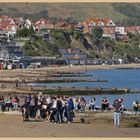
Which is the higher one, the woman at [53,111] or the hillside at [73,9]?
the hillside at [73,9]

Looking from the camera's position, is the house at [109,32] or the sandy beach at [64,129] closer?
the sandy beach at [64,129]

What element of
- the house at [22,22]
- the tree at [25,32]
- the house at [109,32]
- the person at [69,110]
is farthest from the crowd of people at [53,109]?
the tree at [25,32]

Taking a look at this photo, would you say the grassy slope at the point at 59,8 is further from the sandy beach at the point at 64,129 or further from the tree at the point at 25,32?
the sandy beach at the point at 64,129

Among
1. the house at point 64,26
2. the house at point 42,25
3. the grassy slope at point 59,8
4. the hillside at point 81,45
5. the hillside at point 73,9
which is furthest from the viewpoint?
the house at point 64,26

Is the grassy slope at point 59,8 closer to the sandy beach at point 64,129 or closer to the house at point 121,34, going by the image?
the house at point 121,34

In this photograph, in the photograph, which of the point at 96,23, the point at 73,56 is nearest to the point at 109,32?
the point at 73,56

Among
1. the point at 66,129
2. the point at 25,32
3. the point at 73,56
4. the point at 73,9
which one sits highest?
the point at 25,32

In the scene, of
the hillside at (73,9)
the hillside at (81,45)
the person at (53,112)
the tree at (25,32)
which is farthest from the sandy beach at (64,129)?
the hillside at (81,45)

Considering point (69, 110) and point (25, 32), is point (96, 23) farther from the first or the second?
point (69, 110)

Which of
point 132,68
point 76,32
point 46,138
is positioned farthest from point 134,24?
point 46,138

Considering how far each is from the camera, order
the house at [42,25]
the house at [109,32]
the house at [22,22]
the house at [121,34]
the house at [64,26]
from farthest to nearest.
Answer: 1. the house at [64,26]
2. the house at [42,25]
3. the house at [121,34]
4. the house at [109,32]
5. the house at [22,22]

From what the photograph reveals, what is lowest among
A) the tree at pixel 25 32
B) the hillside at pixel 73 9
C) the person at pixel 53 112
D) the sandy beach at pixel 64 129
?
the sandy beach at pixel 64 129

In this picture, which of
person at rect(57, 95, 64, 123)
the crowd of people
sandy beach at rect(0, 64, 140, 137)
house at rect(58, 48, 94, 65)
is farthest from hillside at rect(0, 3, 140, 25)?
person at rect(57, 95, 64, 123)

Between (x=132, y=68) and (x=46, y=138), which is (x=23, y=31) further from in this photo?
(x=46, y=138)
